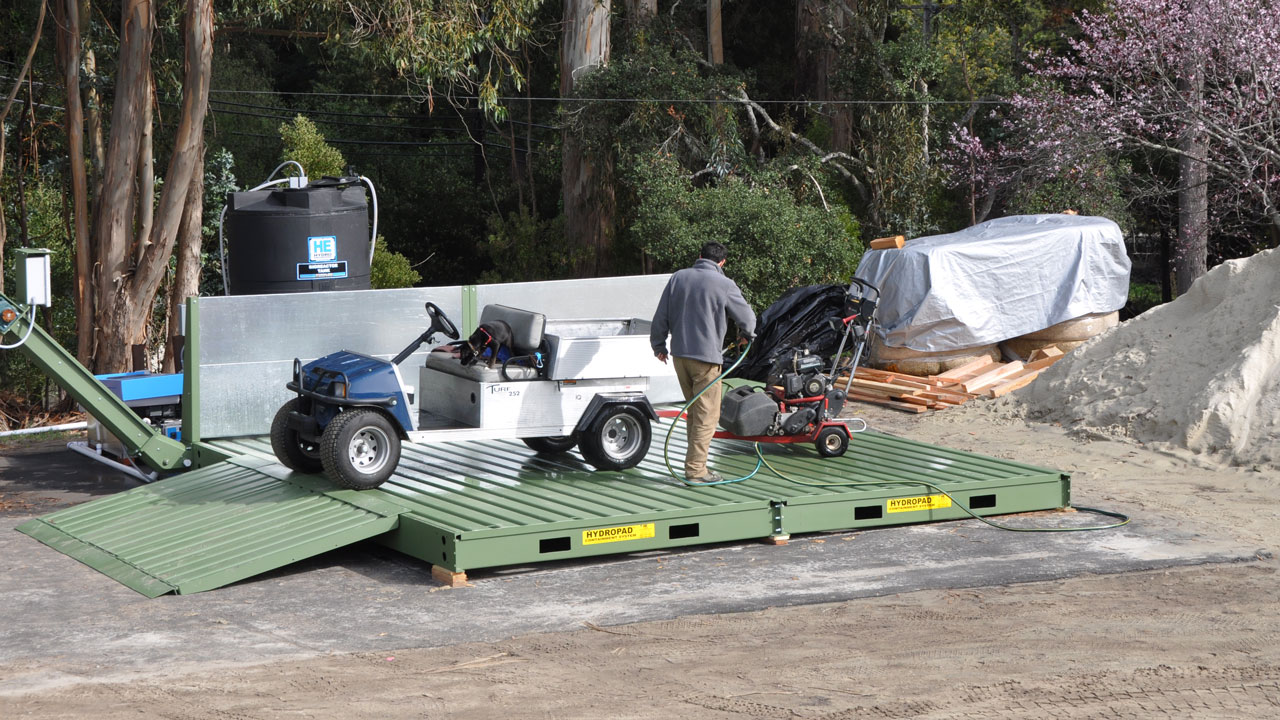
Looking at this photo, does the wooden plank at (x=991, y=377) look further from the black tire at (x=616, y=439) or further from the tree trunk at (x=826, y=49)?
the tree trunk at (x=826, y=49)

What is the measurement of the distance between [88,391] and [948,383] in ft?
29.8

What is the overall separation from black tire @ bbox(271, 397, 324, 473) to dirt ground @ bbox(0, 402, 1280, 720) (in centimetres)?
228

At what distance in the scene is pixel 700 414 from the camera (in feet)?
33.7

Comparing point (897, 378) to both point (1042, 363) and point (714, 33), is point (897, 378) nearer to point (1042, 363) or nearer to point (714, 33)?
point (1042, 363)

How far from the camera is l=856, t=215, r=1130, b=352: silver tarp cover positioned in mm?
16031

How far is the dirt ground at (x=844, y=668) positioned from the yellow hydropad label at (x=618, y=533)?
91cm

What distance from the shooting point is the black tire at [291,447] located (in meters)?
10.2

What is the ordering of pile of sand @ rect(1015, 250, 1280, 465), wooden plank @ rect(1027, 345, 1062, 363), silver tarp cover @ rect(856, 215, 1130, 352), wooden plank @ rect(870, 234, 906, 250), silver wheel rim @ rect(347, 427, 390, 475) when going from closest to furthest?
silver wheel rim @ rect(347, 427, 390, 475), pile of sand @ rect(1015, 250, 1280, 465), silver tarp cover @ rect(856, 215, 1130, 352), wooden plank @ rect(1027, 345, 1062, 363), wooden plank @ rect(870, 234, 906, 250)

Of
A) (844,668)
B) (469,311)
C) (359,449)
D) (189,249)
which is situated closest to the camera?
(844,668)

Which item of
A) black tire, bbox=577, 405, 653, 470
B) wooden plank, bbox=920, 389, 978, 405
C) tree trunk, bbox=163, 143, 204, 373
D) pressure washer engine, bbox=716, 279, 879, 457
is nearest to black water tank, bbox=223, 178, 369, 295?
tree trunk, bbox=163, 143, 204, 373

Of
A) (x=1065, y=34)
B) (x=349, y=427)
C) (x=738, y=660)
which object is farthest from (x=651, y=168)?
(x=738, y=660)

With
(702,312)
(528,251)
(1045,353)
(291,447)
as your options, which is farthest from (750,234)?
(291,447)

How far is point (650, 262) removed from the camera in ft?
73.6

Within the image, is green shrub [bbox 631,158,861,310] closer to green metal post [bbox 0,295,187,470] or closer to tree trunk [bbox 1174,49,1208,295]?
tree trunk [bbox 1174,49,1208,295]
